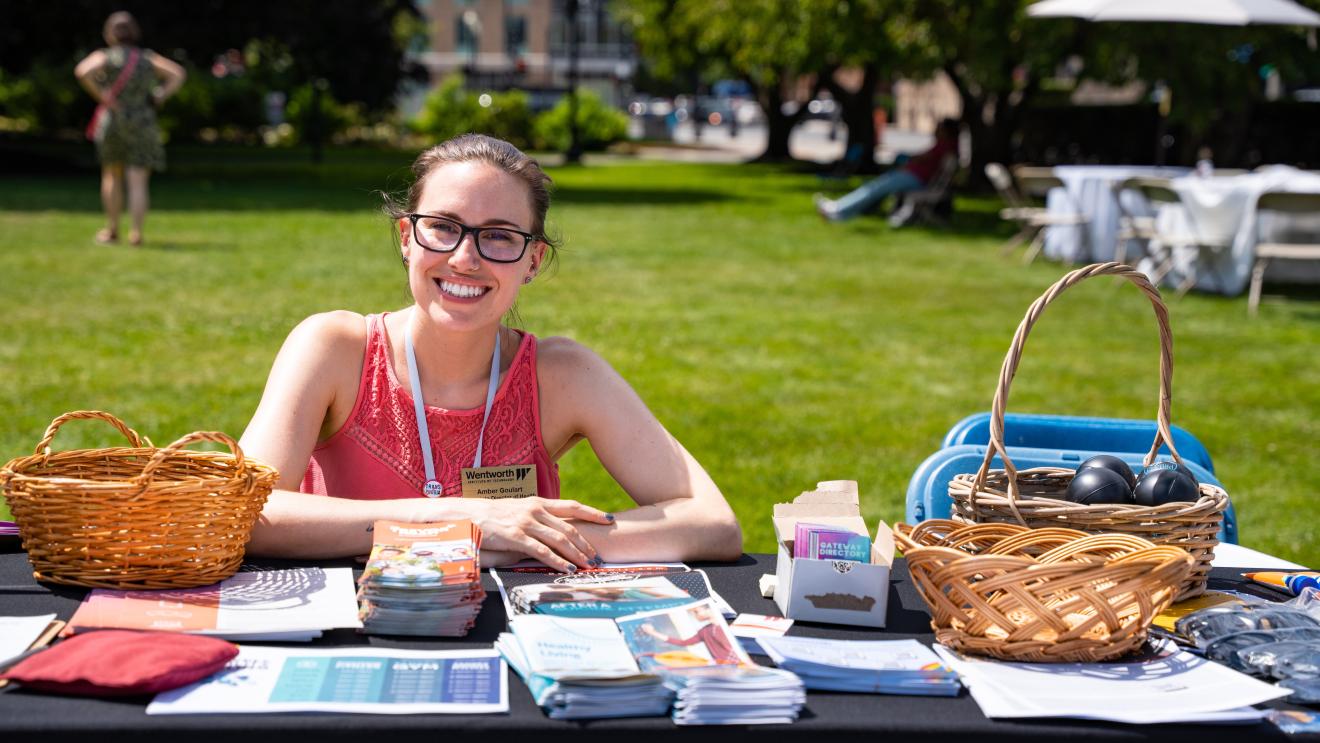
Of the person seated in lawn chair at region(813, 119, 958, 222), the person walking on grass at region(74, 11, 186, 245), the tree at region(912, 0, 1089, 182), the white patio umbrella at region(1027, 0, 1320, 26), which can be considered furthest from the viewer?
the person seated in lawn chair at region(813, 119, 958, 222)

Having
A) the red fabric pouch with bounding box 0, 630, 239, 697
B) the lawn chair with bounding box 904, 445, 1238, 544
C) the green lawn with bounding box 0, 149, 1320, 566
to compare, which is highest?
the red fabric pouch with bounding box 0, 630, 239, 697

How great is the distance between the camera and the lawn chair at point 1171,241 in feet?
40.6

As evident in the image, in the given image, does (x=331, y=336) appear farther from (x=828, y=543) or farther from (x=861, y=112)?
(x=861, y=112)

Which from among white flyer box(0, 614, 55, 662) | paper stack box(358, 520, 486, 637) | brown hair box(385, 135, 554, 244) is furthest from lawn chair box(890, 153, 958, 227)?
white flyer box(0, 614, 55, 662)

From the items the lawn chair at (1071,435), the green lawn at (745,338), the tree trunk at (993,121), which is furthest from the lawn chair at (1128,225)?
A: the lawn chair at (1071,435)

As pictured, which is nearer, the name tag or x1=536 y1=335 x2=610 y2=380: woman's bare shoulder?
the name tag

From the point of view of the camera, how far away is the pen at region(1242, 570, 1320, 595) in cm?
255

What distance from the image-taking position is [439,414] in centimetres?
301

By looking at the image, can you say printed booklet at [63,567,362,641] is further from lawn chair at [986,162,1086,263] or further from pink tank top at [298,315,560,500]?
lawn chair at [986,162,1086,263]

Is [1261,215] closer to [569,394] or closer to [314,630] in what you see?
[569,394]

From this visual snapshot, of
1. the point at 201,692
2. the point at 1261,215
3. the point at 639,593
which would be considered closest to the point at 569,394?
the point at 639,593

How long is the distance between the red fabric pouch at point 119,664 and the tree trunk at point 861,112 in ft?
94.8

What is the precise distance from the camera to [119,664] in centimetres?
186

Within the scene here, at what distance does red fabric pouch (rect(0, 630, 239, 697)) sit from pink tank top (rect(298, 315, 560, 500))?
1044mm
